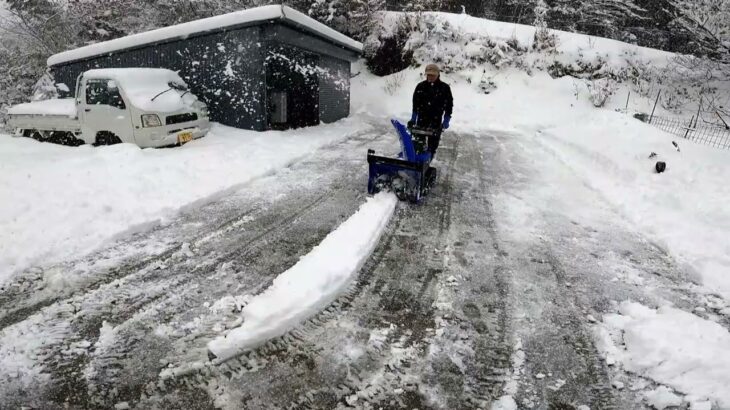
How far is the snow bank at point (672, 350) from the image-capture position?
244 centimetres

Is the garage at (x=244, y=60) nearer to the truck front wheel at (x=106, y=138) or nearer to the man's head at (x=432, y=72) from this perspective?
the truck front wheel at (x=106, y=138)

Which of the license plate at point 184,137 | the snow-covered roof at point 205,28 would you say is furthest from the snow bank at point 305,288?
the snow-covered roof at point 205,28

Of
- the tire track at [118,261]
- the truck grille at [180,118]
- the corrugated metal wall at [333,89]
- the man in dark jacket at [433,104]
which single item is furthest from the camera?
the corrugated metal wall at [333,89]

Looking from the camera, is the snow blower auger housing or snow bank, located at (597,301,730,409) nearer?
snow bank, located at (597,301,730,409)

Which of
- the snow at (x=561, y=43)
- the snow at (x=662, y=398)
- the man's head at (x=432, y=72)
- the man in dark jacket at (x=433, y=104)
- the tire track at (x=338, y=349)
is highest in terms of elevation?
the snow at (x=561, y=43)

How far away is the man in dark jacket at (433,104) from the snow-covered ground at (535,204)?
5.07ft

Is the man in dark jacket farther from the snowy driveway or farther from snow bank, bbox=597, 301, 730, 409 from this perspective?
snow bank, bbox=597, 301, 730, 409

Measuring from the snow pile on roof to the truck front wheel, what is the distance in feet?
3.49

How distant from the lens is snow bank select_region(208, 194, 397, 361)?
8.93ft

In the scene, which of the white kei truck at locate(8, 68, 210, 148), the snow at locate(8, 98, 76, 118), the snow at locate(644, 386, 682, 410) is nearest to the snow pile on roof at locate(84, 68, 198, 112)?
the white kei truck at locate(8, 68, 210, 148)

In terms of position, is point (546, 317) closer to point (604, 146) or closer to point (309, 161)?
point (309, 161)

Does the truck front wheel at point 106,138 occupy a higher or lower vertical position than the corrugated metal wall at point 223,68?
lower

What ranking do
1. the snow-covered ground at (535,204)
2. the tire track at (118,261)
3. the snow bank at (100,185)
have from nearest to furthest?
the snow-covered ground at (535,204)
the tire track at (118,261)
the snow bank at (100,185)

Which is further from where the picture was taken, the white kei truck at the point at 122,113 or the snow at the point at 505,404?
the white kei truck at the point at 122,113
